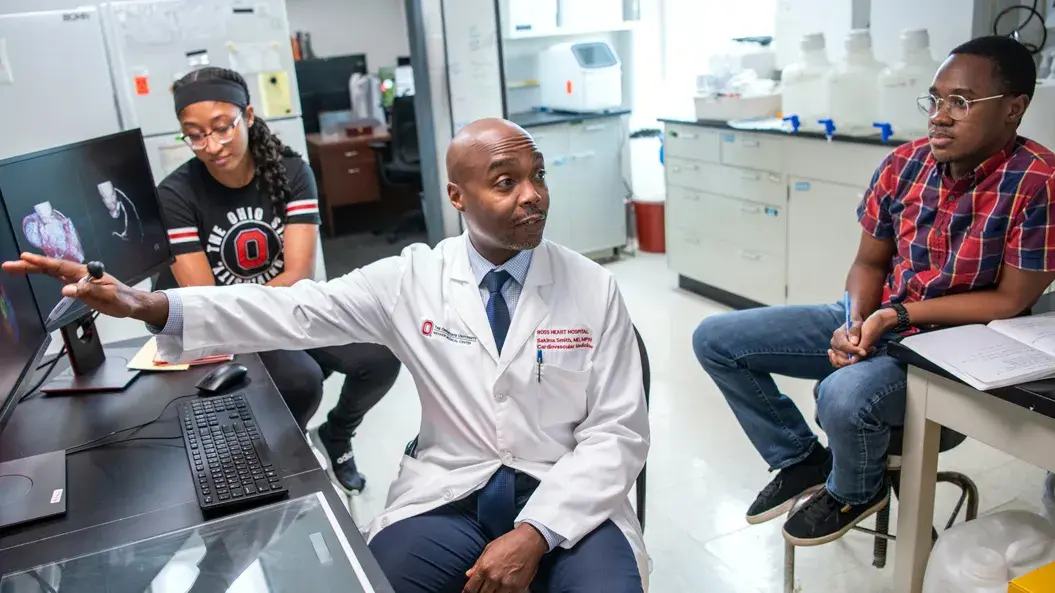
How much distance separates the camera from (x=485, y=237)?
5.01ft

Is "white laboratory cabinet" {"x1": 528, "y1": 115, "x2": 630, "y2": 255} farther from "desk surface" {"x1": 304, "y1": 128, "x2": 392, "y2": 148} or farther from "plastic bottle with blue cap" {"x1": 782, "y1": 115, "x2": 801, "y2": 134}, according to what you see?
"desk surface" {"x1": 304, "y1": 128, "x2": 392, "y2": 148}

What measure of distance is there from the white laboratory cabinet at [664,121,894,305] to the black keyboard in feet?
8.16

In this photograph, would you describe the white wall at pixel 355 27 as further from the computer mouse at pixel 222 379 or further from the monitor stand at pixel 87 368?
the computer mouse at pixel 222 379

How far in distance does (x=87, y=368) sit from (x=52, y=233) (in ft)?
1.05

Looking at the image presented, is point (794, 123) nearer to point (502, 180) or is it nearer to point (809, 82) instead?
point (809, 82)

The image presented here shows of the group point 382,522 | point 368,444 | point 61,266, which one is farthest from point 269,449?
point 368,444

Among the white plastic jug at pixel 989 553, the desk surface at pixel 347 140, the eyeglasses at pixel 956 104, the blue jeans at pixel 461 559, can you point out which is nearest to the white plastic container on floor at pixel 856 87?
the eyeglasses at pixel 956 104

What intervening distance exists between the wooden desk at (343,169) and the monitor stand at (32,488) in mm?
4610

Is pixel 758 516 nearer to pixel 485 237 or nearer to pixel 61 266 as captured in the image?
pixel 485 237

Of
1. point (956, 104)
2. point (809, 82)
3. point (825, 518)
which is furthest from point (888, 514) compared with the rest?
point (809, 82)

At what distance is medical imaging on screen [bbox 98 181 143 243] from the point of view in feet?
5.78

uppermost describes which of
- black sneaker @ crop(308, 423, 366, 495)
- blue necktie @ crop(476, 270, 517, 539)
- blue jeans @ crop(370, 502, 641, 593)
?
blue necktie @ crop(476, 270, 517, 539)

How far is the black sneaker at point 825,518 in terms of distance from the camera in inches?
72.0

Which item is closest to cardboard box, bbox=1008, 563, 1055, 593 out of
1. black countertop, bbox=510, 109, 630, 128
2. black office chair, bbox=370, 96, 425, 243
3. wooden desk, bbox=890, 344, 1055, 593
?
wooden desk, bbox=890, 344, 1055, 593
